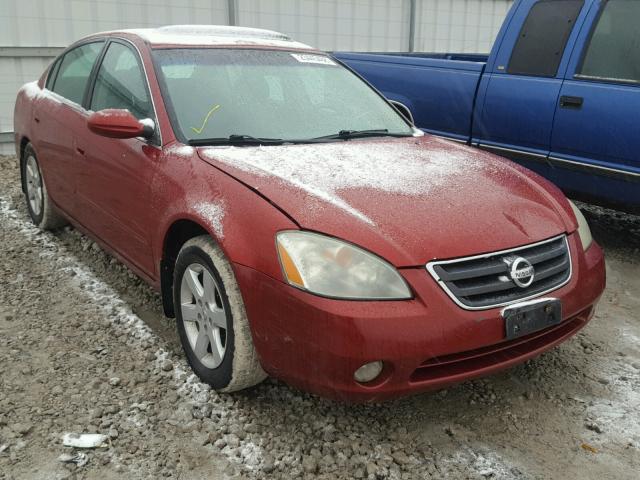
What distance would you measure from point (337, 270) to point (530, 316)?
754mm

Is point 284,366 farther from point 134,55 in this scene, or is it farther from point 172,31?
point 172,31

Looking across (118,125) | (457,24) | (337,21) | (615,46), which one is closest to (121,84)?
(118,125)

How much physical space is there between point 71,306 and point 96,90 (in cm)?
127

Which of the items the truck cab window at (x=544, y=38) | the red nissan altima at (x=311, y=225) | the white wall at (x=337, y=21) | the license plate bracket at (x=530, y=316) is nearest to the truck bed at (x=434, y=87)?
the truck cab window at (x=544, y=38)

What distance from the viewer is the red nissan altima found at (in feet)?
7.04

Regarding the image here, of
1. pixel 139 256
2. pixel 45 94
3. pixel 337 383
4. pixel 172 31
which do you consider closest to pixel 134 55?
pixel 172 31

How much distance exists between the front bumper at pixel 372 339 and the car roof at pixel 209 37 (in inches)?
64.2

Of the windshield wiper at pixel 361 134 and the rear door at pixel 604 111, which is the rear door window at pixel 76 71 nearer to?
the windshield wiper at pixel 361 134

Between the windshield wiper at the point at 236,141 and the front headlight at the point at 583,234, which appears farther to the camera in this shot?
the windshield wiper at the point at 236,141

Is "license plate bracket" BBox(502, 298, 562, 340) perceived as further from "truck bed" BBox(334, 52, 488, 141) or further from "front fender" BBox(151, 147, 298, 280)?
"truck bed" BBox(334, 52, 488, 141)

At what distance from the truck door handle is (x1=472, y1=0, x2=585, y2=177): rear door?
0.06 meters

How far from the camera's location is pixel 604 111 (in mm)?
4129

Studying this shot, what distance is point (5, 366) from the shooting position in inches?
114

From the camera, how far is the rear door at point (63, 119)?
382 cm
